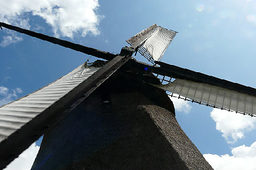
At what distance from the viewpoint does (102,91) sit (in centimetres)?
448

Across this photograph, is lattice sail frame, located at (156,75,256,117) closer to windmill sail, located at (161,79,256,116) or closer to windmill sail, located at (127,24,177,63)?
windmill sail, located at (161,79,256,116)

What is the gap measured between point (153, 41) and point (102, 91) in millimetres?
5113

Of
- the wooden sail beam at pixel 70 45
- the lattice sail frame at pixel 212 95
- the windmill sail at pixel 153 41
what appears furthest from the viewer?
the windmill sail at pixel 153 41

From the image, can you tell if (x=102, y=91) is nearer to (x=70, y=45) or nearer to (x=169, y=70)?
(x=169, y=70)

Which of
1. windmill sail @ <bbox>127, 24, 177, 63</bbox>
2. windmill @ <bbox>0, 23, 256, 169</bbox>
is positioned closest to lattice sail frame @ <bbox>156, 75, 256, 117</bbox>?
windmill @ <bbox>0, 23, 256, 169</bbox>

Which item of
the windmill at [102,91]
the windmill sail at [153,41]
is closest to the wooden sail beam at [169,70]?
the windmill at [102,91]

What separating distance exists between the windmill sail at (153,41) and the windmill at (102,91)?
70mm

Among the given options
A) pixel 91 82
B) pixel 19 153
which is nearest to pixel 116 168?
pixel 91 82

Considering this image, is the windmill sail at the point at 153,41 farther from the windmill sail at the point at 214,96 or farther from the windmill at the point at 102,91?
the windmill sail at the point at 214,96

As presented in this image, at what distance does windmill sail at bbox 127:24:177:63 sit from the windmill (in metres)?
0.07

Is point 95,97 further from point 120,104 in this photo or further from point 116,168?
point 116,168

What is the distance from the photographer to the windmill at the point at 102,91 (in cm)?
178

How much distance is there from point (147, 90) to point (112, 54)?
2.05 meters

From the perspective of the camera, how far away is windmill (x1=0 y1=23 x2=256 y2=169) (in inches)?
70.0
